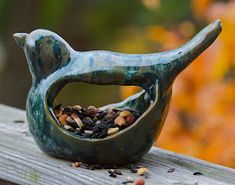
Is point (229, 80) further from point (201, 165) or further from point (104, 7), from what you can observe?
point (104, 7)

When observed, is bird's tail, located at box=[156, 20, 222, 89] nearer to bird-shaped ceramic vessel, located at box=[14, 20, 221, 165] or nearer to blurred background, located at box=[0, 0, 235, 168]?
bird-shaped ceramic vessel, located at box=[14, 20, 221, 165]

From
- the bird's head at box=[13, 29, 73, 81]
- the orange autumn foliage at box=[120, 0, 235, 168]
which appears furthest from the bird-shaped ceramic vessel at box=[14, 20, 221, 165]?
the orange autumn foliage at box=[120, 0, 235, 168]

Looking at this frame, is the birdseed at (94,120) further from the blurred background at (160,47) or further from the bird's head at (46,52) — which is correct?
the blurred background at (160,47)

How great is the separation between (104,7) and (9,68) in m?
0.83

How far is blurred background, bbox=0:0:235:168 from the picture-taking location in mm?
2707

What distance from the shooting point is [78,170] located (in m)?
1.63

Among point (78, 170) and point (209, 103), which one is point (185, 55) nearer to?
point (78, 170)

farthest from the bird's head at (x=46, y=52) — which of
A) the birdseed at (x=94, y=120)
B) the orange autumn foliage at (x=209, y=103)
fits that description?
the orange autumn foliage at (x=209, y=103)

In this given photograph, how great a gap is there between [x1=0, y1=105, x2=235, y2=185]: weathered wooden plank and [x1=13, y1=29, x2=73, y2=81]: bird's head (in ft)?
0.70

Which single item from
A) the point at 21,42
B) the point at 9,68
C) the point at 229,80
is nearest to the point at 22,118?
the point at 21,42

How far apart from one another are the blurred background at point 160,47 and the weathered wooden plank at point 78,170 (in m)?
0.87

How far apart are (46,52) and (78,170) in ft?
1.04

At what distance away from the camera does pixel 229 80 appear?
2.90m

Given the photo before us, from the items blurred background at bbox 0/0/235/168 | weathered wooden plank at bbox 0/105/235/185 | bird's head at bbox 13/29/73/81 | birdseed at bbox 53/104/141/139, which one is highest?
bird's head at bbox 13/29/73/81
